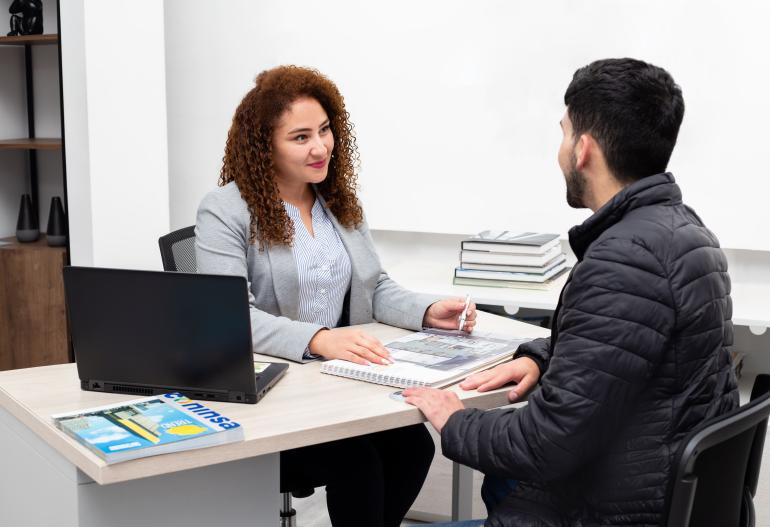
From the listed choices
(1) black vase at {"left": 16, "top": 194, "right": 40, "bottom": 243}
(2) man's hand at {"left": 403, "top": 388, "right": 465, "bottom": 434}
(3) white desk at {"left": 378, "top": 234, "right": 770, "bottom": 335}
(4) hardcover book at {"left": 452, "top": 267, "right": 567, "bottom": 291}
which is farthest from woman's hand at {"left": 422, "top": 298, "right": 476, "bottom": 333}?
(1) black vase at {"left": 16, "top": 194, "right": 40, "bottom": 243}

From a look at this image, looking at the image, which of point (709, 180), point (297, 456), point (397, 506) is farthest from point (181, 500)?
point (709, 180)

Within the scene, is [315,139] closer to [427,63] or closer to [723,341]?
[723,341]

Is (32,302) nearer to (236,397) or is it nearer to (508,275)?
(508,275)

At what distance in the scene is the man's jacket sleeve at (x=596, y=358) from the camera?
1.43 meters

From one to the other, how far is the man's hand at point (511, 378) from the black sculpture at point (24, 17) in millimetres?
3163

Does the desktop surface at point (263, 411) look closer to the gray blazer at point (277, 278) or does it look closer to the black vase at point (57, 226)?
the gray blazer at point (277, 278)

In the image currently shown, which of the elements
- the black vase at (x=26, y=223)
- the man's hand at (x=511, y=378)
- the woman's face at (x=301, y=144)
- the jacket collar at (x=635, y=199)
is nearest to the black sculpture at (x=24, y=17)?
the black vase at (x=26, y=223)

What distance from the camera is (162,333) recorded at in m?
1.75

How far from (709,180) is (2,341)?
9.99 ft

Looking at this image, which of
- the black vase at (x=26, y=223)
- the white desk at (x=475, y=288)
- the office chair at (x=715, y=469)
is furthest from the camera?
the black vase at (x=26, y=223)

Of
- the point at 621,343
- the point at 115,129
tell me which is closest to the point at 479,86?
the point at 115,129

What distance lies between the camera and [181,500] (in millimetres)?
1719

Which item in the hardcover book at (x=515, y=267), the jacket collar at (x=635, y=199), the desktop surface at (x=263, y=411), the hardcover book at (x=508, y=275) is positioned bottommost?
the desktop surface at (x=263, y=411)

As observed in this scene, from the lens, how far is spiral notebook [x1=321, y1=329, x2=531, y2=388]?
190 centimetres
